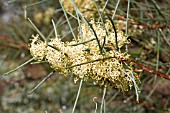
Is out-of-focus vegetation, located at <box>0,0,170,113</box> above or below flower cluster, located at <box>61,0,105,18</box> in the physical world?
below

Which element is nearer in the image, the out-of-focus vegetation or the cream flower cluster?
the cream flower cluster

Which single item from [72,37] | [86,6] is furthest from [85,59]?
[72,37]

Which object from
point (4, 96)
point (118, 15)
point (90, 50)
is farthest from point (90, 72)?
point (4, 96)

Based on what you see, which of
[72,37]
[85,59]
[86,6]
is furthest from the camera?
[72,37]

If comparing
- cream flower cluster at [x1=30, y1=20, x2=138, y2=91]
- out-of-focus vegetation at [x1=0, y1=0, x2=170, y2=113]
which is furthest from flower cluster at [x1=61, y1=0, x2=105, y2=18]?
cream flower cluster at [x1=30, y1=20, x2=138, y2=91]

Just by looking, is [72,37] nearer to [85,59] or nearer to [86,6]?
[86,6]

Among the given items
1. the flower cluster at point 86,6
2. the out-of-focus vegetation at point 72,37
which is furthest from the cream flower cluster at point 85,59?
the flower cluster at point 86,6

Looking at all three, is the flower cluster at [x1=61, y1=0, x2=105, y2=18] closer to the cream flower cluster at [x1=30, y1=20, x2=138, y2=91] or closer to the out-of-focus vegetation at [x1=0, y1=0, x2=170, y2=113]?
the out-of-focus vegetation at [x1=0, y1=0, x2=170, y2=113]

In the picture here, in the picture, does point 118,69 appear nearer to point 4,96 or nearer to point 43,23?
point 43,23
